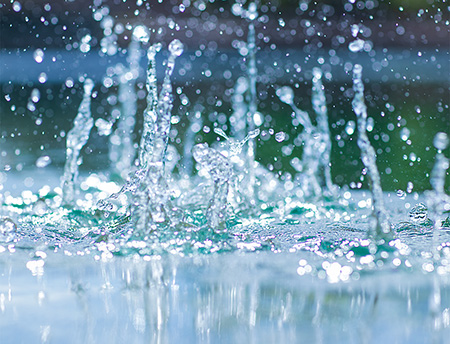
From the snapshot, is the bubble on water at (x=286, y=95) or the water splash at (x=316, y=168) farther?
the bubble on water at (x=286, y=95)

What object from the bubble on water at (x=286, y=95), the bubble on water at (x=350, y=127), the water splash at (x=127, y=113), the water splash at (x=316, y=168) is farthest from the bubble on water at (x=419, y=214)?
the bubble on water at (x=286, y=95)

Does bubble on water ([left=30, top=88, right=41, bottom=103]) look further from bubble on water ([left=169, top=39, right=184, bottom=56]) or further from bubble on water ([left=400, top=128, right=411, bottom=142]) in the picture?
bubble on water ([left=169, top=39, right=184, bottom=56])

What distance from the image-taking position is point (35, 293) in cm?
164

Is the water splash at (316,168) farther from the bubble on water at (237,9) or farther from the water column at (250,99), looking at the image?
the bubble on water at (237,9)

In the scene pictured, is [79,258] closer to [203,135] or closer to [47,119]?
[203,135]

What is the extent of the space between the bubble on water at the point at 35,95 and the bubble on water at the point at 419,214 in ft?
15.1

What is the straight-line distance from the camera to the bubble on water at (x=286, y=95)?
20.2ft

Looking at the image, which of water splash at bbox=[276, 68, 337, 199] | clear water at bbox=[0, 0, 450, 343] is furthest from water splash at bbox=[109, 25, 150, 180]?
water splash at bbox=[276, 68, 337, 199]

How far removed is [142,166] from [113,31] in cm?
595

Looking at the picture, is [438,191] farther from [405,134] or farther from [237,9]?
[237,9]

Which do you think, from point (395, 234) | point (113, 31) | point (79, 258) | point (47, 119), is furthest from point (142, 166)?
point (113, 31)

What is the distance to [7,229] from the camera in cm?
220

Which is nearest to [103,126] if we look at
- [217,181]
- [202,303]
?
[217,181]

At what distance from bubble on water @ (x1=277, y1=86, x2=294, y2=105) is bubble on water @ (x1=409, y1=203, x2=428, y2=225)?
351 centimetres
